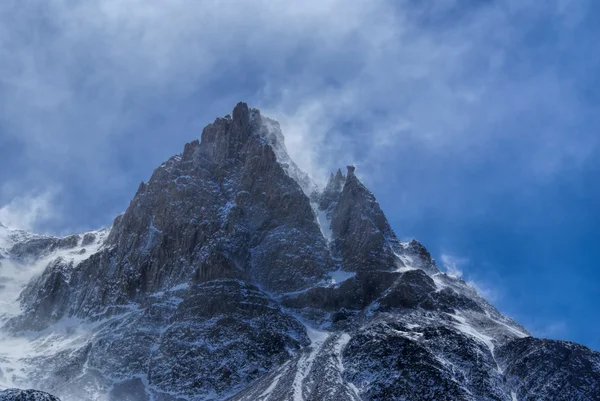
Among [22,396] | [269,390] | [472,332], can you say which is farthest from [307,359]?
[22,396]

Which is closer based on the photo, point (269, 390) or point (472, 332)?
point (269, 390)

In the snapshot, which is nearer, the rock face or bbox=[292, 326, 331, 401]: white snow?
the rock face

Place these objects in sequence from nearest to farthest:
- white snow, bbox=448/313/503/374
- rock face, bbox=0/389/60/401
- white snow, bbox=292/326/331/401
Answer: rock face, bbox=0/389/60/401
white snow, bbox=292/326/331/401
white snow, bbox=448/313/503/374

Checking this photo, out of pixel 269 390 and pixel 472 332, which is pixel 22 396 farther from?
pixel 472 332

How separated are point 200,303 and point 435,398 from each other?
274ft

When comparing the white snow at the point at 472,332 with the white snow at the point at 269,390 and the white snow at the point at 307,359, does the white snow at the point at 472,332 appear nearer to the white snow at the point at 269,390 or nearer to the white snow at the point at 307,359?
the white snow at the point at 307,359

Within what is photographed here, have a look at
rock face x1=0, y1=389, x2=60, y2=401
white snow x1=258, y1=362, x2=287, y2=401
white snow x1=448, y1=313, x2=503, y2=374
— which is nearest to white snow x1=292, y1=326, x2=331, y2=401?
white snow x1=258, y1=362, x2=287, y2=401

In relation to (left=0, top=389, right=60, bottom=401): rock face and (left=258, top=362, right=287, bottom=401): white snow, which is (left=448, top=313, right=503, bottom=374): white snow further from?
(left=0, top=389, right=60, bottom=401): rock face

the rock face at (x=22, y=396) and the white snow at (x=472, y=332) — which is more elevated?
the white snow at (x=472, y=332)

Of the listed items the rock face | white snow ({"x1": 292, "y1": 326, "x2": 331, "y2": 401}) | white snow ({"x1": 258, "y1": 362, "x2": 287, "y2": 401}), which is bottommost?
the rock face

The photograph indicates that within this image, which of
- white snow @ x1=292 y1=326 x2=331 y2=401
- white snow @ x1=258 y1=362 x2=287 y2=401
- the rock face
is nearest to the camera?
the rock face

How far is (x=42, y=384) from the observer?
6959 inches

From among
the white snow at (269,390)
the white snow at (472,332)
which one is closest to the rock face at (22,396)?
the white snow at (269,390)

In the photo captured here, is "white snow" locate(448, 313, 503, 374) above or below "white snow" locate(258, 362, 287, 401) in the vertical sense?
above
